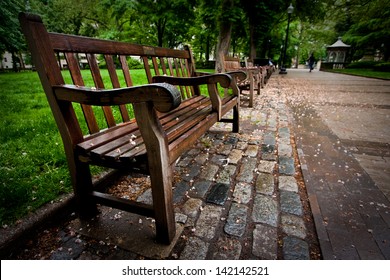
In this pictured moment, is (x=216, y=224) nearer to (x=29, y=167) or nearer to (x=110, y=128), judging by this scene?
(x=110, y=128)

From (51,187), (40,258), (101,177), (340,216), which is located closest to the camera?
(40,258)

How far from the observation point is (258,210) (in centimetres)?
174

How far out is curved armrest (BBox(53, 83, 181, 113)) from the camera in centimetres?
102

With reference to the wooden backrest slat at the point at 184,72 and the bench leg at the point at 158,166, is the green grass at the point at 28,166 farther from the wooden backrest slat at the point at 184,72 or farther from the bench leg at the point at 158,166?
the wooden backrest slat at the point at 184,72

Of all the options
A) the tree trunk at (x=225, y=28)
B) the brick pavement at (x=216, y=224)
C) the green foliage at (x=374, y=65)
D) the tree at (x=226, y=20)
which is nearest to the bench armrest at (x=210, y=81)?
the brick pavement at (x=216, y=224)

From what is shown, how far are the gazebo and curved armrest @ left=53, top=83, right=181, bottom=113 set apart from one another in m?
39.3

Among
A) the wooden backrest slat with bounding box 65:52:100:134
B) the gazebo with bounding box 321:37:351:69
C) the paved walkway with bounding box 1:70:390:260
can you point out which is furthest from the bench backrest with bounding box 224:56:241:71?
the gazebo with bounding box 321:37:351:69

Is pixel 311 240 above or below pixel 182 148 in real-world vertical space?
below

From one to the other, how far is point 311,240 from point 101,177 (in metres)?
1.71

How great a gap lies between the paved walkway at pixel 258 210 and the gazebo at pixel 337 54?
36.4 m

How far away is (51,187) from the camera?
1809mm

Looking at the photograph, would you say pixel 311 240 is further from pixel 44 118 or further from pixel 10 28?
pixel 10 28

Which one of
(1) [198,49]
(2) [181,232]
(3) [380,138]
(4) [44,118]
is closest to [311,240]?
(2) [181,232]

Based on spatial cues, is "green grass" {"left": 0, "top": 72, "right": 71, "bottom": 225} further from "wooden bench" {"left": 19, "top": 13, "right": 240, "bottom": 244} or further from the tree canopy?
the tree canopy
